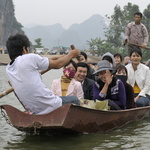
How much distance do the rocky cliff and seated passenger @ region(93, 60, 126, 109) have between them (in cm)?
7482

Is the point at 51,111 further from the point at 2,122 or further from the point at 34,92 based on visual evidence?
the point at 2,122

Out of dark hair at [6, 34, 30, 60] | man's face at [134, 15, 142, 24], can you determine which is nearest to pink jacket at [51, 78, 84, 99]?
dark hair at [6, 34, 30, 60]

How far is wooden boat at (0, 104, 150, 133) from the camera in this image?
4402 millimetres

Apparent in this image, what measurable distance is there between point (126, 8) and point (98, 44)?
6.08 m

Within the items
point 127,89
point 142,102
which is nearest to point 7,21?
point 142,102

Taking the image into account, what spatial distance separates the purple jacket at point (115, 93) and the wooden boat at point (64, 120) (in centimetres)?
30

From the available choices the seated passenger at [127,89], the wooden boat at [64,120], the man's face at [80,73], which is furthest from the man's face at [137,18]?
the wooden boat at [64,120]

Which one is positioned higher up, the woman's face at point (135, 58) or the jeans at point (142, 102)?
the woman's face at point (135, 58)

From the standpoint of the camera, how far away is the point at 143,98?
6.73 metres

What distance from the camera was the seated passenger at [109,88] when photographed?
206 inches

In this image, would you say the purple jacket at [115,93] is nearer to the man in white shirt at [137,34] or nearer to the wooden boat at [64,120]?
the wooden boat at [64,120]

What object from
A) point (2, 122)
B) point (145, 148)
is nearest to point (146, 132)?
point (145, 148)

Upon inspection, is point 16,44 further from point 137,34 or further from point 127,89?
point 137,34

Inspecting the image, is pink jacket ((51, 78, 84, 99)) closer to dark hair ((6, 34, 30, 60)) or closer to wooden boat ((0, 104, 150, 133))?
wooden boat ((0, 104, 150, 133))
